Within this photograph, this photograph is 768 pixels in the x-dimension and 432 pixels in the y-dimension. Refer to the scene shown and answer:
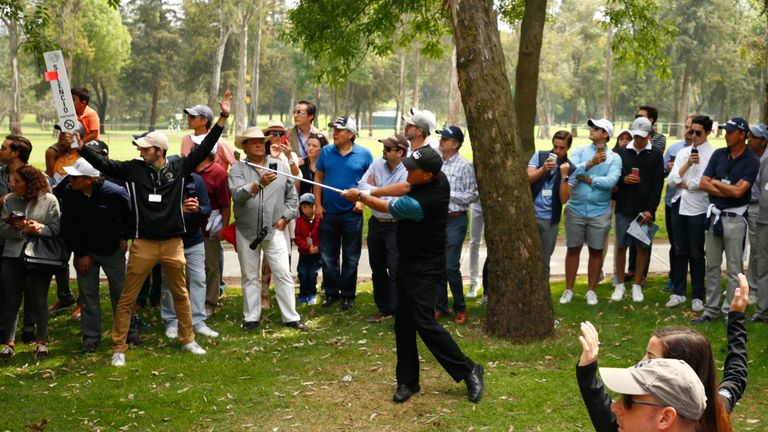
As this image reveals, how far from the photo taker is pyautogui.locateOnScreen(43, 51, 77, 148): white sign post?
705 centimetres

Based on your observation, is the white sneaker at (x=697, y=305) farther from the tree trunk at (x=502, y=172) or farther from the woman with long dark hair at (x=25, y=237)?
the woman with long dark hair at (x=25, y=237)

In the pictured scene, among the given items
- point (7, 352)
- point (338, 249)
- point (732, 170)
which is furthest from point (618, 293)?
point (7, 352)

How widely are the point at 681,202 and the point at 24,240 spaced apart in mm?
7314

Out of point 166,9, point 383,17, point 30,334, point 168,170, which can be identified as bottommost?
point 30,334

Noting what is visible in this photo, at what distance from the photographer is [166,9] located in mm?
78562

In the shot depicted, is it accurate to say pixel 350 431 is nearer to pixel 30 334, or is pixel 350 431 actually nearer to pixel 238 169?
pixel 238 169

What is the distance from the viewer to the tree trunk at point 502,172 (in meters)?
8.34

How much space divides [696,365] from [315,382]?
15.1 ft

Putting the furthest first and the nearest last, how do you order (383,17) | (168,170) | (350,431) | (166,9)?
1. (166,9)
2. (383,17)
3. (168,170)
4. (350,431)

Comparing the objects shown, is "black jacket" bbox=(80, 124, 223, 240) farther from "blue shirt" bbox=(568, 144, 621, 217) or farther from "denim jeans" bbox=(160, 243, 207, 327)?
"blue shirt" bbox=(568, 144, 621, 217)

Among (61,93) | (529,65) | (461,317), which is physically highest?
(529,65)

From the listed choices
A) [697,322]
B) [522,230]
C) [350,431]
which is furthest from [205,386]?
[697,322]

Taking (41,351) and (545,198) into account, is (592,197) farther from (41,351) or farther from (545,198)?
(41,351)

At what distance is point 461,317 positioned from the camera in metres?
9.33
